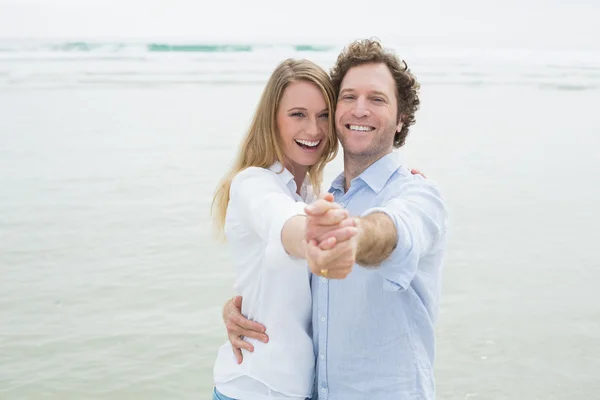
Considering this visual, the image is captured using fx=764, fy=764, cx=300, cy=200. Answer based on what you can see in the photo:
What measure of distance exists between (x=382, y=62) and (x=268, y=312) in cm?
115

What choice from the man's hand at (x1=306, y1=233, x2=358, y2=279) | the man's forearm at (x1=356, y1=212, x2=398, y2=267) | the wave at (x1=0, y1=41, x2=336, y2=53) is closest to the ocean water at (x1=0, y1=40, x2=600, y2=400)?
the man's forearm at (x1=356, y1=212, x2=398, y2=267)

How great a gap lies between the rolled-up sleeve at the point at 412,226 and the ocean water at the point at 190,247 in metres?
2.73

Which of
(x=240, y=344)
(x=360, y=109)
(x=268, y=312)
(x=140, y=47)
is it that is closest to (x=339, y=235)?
(x=268, y=312)

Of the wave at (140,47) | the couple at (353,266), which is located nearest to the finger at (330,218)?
the couple at (353,266)

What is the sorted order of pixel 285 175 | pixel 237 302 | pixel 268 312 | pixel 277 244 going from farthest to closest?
pixel 237 302, pixel 285 175, pixel 268 312, pixel 277 244

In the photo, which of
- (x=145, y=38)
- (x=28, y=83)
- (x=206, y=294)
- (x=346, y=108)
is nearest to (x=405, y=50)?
(x=145, y=38)

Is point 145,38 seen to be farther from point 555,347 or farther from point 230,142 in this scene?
point 555,347

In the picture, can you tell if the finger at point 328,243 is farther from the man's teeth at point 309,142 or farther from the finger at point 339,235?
the man's teeth at point 309,142

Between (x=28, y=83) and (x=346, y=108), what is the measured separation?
18.3 metres

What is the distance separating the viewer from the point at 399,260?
7.64 feet

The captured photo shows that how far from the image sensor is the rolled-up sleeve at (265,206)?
2326 millimetres

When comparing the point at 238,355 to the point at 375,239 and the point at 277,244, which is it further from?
the point at 375,239

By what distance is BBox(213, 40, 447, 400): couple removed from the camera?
101 inches

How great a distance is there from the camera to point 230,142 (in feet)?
40.1
